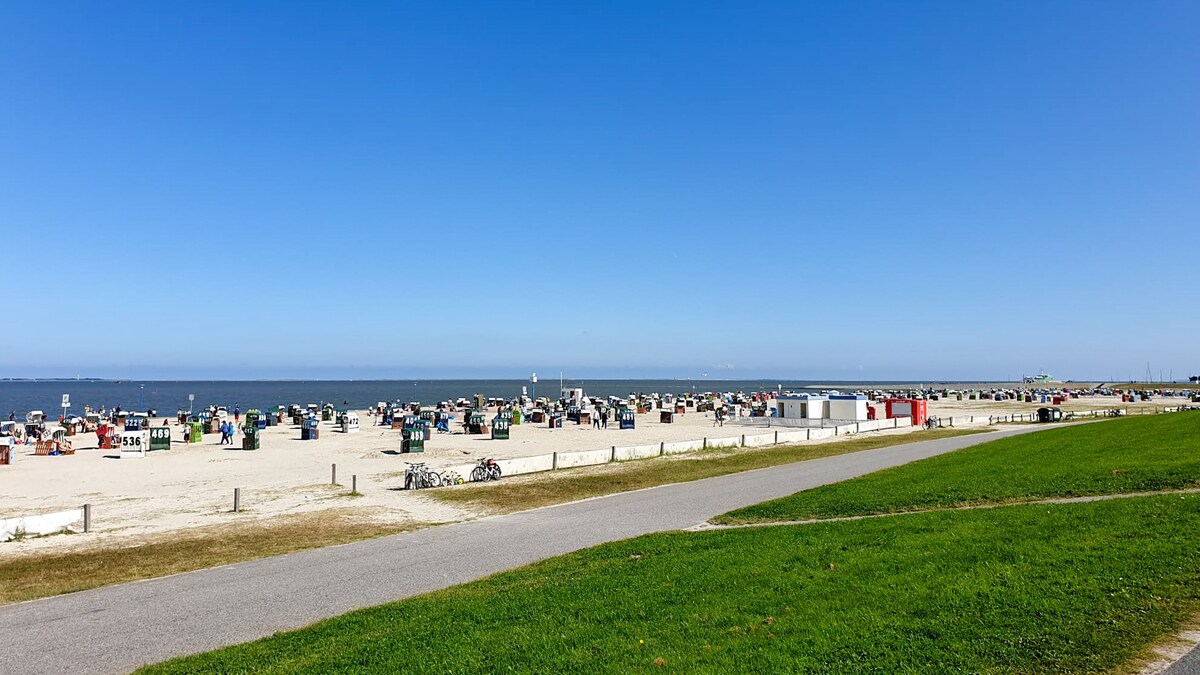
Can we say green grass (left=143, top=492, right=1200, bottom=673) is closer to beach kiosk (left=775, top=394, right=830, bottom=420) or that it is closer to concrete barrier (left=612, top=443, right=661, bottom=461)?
concrete barrier (left=612, top=443, right=661, bottom=461)

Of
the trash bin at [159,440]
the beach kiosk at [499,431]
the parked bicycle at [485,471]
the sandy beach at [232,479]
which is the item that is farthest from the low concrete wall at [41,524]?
the beach kiosk at [499,431]

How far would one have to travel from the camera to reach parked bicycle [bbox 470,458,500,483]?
2716 centimetres

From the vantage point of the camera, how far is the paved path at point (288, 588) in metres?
9.40

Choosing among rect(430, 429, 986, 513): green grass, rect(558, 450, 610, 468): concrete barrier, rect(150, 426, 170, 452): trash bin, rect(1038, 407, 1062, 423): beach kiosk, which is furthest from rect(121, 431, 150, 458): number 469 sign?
rect(1038, 407, 1062, 423): beach kiosk

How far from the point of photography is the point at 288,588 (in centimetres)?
1223

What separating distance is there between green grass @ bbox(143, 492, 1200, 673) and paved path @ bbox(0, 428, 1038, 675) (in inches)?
46.4

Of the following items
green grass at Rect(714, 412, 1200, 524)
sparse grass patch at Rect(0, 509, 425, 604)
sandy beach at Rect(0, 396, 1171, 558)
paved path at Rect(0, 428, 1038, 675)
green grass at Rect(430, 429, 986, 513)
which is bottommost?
sandy beach at Rect(0, 396, 1171, 558)

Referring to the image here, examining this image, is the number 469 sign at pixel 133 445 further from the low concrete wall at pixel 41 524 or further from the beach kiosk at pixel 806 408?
the beach kiosk at pixel 806 408

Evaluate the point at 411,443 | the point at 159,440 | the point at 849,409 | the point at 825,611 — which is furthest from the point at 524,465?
the point at 849,409

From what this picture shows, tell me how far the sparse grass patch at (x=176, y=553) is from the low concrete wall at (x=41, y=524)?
8.55 feet

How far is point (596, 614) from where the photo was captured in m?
8.76

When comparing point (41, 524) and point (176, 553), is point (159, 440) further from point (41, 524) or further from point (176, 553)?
point (176, 553)

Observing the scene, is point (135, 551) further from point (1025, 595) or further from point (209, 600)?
point (1025, 595)

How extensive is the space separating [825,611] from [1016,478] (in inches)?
493
